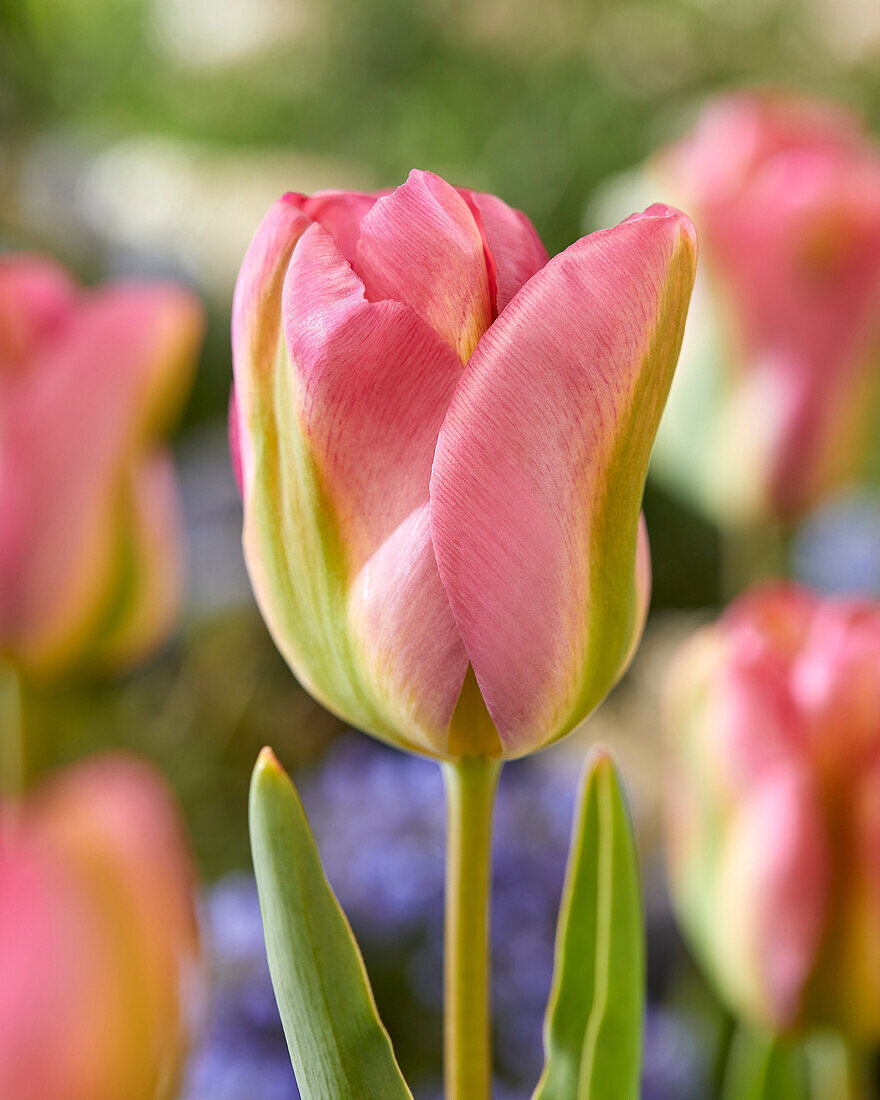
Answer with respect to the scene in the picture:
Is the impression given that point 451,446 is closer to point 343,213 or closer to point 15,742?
point 343,213

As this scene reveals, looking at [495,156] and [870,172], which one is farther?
[495,156]

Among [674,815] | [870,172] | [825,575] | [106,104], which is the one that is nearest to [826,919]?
[674,815]

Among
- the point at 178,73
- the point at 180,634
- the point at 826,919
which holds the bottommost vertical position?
the point at 180,634

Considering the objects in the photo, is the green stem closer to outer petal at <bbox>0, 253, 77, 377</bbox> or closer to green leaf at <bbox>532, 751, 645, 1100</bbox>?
green leaf at <bbox>532, 751, 645, 1100</bbox>

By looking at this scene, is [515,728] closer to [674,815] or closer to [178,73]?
[674,815]

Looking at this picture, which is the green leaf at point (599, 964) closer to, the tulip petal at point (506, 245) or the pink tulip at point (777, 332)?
the tulip petal at point (506, 245)

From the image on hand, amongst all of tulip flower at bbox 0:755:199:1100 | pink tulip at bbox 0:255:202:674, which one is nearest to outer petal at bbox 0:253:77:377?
pink tulip at bbox 0:255:202:674

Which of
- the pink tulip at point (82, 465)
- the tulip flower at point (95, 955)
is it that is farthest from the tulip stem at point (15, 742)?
the tulip flower at point (95, 955)
